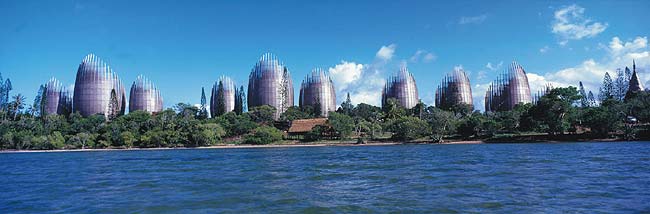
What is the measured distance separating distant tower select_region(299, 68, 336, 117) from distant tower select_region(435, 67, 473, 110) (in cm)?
2557

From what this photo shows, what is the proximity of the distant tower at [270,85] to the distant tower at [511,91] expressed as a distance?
47.3 m

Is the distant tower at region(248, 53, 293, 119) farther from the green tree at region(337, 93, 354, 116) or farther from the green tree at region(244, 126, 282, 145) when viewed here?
the green tree at region(244, 126, 282, 145)

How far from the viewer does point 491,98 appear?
10400cm

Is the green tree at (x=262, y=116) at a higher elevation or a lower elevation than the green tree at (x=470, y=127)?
higher

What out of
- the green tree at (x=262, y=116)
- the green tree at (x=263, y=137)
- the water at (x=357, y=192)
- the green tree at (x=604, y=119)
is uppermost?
the green tree at (x=262, y=116)

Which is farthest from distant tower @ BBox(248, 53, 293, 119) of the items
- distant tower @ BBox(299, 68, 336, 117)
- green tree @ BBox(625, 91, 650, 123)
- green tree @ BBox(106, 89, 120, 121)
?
green tree @ BBox(625, 91, 650, 123)

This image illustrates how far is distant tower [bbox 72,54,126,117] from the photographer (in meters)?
96.4

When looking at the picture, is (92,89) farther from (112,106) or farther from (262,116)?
(262,116)

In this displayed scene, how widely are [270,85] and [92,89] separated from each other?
124ft

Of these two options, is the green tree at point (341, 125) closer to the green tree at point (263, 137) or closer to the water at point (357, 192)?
the green tree at point (263, 137)

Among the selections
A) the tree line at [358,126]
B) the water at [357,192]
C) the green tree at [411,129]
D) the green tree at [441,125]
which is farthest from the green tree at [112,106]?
the water at [357,192]

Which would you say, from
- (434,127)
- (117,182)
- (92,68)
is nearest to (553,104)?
(434,127)

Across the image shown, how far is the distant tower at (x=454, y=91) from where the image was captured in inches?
3991

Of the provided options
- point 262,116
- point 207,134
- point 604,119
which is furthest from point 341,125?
point 604,119
